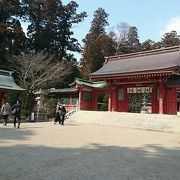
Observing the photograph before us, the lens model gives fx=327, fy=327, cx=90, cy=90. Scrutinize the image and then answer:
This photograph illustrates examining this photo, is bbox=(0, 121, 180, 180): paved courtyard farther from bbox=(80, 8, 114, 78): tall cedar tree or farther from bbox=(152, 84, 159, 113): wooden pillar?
bbox=(80, 8, 114, 78): tall cedar tree

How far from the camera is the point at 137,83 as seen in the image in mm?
28984

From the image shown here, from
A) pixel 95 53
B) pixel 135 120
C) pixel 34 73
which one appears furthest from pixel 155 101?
pixel 95 53

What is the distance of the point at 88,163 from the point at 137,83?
21060 mm

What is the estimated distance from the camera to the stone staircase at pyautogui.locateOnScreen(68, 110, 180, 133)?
20902mm

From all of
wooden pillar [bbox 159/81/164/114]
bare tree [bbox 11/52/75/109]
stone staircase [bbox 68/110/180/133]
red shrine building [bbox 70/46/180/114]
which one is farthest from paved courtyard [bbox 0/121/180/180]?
bare tree [bbox 11/52/75/109]

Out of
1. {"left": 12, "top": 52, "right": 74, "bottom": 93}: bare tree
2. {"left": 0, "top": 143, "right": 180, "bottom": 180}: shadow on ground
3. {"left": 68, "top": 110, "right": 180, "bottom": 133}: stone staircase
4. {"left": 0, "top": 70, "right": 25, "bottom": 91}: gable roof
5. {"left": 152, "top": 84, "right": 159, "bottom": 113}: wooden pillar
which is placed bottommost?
{"left": 0, "top": 143, "right": 180, "bottom": 180}: shadow on ground

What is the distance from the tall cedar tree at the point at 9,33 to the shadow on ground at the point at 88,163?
108 ft

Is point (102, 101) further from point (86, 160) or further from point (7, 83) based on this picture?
point (86, 160)

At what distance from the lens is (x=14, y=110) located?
1897 cm

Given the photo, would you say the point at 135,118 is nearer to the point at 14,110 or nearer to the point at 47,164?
the point at 14,110

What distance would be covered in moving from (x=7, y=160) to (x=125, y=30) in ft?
225

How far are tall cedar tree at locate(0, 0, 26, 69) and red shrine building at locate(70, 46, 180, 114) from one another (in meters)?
11.1

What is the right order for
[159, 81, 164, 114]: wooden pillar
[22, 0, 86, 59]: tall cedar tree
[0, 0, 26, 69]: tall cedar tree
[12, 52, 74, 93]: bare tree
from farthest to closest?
[22, 0, 86, 59]: tall cedar tree → [0, 0, 26, 69]: tall cedar tree → [12, 52, 74, 93]: bare tree → [159, 81, 164, 114]: wooden pillar

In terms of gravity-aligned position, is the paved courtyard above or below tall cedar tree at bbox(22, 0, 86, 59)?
below
